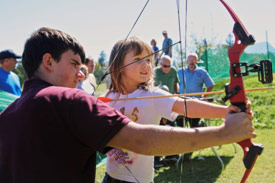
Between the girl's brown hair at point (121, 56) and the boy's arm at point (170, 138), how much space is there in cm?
101

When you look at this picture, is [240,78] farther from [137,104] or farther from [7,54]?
[7,54]

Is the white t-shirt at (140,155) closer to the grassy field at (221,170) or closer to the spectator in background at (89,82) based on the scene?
the grassy field at (221,170)

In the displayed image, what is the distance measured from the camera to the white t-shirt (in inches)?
72.4

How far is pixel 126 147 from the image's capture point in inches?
39.9

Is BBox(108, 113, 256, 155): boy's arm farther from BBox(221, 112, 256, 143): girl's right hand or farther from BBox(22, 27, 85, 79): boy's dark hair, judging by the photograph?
BBox(22, 27, 85, 79): boy's dark hair

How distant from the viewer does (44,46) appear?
126cm

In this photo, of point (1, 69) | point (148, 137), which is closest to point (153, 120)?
point (148, 137)

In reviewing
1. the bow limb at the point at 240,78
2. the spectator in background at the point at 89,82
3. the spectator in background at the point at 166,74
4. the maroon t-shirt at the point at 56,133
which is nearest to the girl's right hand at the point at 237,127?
the bow limb at the point at 240,78

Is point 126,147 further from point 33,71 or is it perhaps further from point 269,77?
point 269,77

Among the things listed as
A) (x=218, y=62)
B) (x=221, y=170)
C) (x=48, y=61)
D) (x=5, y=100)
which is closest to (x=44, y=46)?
(x=48, y=61)

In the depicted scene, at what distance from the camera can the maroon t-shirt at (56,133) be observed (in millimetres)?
1001

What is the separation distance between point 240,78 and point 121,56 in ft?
3.28

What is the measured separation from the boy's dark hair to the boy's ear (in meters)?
0.01

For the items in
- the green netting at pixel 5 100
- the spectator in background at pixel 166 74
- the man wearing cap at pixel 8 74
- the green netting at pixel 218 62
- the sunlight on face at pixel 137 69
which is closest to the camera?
the sunlight on face at pixel 137 69
